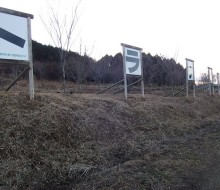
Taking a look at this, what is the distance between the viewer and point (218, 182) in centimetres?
510

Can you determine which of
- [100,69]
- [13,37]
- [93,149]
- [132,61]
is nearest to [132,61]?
[132,61]

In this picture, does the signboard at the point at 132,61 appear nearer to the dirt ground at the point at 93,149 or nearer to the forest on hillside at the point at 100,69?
the dirt ground at the point at 93,149

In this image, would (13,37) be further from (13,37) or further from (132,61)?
(132,61)

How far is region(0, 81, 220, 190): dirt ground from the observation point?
16.3ft

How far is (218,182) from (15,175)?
10.7ft

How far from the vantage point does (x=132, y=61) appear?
12.3 m

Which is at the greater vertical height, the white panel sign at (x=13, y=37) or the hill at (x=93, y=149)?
the white panel sign at (x=13, y=37)

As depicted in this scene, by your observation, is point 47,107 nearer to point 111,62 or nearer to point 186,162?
point 186,162

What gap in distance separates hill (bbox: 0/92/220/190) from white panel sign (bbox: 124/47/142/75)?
8.62 ft

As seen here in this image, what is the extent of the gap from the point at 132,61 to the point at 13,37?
5900mm

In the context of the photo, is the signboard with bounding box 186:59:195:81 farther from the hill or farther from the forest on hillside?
the hill

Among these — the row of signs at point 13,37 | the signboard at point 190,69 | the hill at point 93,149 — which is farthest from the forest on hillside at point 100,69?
the row of signs at point 13,37

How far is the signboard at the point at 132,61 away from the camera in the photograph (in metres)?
11.9

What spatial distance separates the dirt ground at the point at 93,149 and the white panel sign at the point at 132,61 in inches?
105
